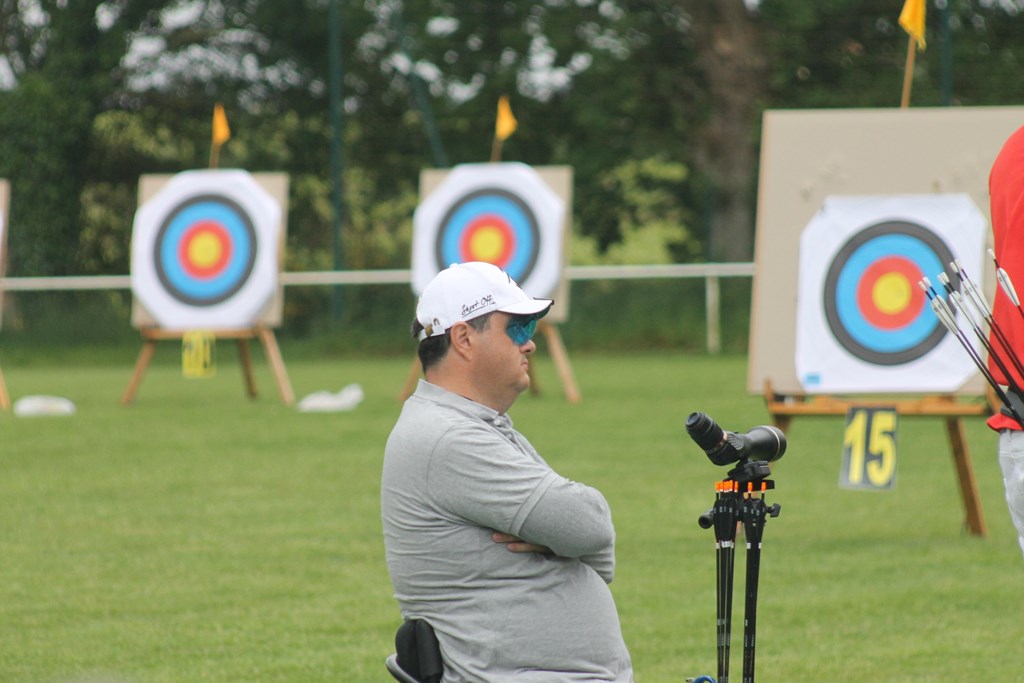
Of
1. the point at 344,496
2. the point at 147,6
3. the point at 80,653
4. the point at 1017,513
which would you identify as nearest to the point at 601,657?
the point at 1017,513

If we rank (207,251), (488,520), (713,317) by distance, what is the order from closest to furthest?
(488,520), (207,251), (713,317)

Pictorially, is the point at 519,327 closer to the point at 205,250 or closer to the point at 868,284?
the point at 868,284

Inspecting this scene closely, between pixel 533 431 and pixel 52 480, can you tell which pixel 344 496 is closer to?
pixel 52 480

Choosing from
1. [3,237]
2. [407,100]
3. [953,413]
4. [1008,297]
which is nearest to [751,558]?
[1008,297]

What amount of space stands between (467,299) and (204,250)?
9.27 metres

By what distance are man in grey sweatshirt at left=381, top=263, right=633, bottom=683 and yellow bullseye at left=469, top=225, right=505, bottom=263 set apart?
8561mm

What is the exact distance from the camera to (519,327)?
8.75 ft

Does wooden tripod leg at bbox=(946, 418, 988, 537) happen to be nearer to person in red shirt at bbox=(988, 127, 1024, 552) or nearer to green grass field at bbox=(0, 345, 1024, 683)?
green grass field at bbox=(0, 345, 1024, 683)

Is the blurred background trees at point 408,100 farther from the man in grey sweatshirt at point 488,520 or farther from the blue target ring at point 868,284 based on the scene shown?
the man in grey sweatshirt at point 488,520

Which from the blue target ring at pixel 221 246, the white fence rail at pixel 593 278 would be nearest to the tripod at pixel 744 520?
the blue target ring at pixel 221 246

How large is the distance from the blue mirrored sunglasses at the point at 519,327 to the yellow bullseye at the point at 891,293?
363cm

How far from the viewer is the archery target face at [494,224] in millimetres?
11172

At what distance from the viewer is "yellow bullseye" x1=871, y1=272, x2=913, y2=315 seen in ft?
19.9

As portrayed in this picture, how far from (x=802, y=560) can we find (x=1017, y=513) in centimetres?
223
